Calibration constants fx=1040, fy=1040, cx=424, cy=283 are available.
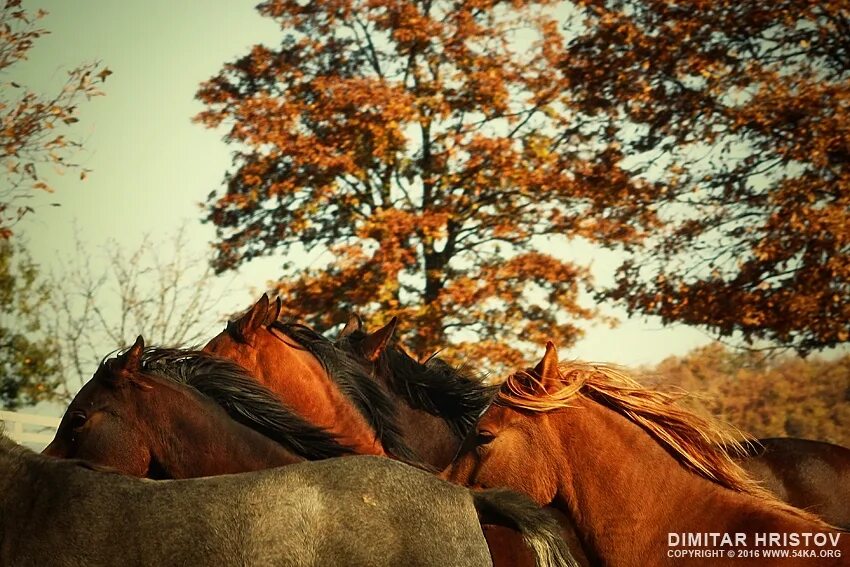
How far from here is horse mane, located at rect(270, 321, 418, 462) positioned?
6.48 meters

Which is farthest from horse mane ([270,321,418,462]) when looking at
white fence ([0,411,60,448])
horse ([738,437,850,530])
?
white fence ([0,411,60,448])

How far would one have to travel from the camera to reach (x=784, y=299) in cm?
1286

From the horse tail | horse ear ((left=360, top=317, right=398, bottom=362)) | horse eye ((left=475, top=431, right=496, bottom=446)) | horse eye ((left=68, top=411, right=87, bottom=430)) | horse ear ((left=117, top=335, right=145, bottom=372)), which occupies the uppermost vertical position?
horse ear ((left=360, top=317, right=398, bottom=362))

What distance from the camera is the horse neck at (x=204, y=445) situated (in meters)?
4.93

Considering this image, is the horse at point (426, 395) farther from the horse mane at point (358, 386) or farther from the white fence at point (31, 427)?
the white fence at point (31, 427)

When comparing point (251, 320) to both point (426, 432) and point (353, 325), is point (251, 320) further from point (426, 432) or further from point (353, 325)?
point (353, 325)

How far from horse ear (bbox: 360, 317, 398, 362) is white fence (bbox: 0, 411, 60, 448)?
6482 millimetres

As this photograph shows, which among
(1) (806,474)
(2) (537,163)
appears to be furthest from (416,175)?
(1) (806,474)

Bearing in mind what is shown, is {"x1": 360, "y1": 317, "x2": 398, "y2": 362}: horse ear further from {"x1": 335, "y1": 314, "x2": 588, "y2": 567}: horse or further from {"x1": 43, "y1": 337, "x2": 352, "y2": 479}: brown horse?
{"x1": 43, "y1": 337, "x2": 352, "y2": 479}: brown horse

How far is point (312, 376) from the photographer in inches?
262

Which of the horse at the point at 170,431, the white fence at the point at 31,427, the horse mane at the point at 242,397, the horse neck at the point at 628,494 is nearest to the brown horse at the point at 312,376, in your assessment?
the horse mane at the point at 242,397

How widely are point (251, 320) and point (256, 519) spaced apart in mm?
3154

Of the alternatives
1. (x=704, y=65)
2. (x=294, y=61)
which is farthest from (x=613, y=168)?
(x=294, y=61)

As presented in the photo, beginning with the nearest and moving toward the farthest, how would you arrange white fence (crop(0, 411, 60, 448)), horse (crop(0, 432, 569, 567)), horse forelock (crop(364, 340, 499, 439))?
horse (crop(0, 432, 569, 567)) < horse forelock (crop(364, 340, 499, 439)) < white fence (crop(0, 411, 60, 448))
